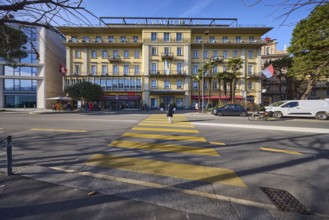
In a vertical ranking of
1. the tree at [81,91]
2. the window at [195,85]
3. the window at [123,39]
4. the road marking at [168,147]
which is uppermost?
the window at [123,39]

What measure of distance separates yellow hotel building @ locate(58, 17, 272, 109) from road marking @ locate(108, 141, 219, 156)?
106ft

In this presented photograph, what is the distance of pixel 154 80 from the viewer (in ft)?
131

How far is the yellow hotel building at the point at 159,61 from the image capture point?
39.2 m

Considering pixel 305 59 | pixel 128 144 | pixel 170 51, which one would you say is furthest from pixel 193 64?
pixel 128 144

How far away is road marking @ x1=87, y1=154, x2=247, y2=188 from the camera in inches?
153

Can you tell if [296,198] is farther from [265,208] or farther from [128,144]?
[128,144]

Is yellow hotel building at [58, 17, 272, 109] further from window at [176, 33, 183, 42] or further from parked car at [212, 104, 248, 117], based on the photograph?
parked car at [212, 104, 248, 117]

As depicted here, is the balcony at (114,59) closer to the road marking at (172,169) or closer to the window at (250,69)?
the window at (250,69)

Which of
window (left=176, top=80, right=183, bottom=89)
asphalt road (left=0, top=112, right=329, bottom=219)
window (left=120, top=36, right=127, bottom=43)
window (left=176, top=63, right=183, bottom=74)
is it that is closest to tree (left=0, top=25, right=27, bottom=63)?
asphalt road (left=0, top=112, right=329, bottom=219)

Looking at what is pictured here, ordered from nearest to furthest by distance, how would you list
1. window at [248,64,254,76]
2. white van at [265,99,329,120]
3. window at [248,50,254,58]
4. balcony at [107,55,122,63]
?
white van at [265,99,329,120] < balcony at [107,55,122,63] < window at [248,50,254,58] < window at [248,64,254,76]

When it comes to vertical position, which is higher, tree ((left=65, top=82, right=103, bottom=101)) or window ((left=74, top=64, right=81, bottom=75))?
window ((left=74, top=64, right=81, bottom=75))

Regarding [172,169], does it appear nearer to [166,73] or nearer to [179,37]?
[166,73]

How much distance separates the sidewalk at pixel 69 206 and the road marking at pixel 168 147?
3.20m

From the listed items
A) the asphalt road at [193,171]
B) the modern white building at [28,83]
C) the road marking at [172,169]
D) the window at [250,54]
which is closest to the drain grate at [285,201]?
the asphalt road at [193,171]
